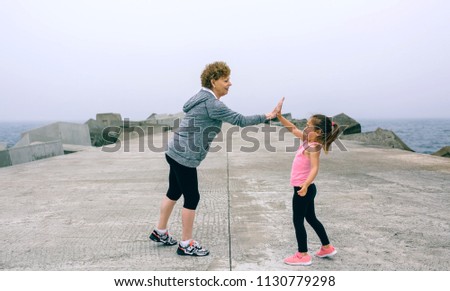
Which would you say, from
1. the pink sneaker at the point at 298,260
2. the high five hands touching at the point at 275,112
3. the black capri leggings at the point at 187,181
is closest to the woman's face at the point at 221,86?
the high five hands touching at the point at 275,112

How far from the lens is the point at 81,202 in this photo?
5500mm

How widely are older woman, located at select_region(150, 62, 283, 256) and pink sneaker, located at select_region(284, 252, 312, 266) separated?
26.0 inches

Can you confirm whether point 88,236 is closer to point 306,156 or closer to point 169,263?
point 169,263

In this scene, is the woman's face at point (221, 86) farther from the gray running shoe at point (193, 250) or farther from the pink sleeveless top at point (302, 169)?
the gray running shoe at point (193, 250)

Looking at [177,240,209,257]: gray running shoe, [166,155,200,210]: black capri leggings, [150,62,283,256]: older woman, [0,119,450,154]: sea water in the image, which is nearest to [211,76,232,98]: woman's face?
[150,62,283,256]: older woman

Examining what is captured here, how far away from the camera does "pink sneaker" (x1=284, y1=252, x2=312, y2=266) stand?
3.28 meters

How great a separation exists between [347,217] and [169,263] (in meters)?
2.10

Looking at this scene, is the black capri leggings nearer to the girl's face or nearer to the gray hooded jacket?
the gray hooded jacket

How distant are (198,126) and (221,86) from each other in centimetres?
36

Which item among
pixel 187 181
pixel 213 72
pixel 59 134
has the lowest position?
pixel 59 134

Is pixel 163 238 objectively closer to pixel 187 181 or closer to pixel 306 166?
pixel 187 181

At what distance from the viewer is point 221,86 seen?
3486mm

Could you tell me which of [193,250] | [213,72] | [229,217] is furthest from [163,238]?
[213,72]

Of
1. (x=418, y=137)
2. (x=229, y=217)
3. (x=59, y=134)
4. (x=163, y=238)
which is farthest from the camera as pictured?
(x=418, y=137)
